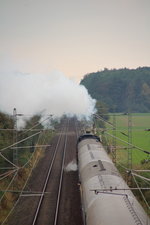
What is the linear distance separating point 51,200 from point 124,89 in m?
138

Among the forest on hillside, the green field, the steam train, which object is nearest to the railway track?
the steam train

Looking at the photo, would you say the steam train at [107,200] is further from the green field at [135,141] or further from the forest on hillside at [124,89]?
the forest on hillside at [124,89]

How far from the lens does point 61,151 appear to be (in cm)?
4516

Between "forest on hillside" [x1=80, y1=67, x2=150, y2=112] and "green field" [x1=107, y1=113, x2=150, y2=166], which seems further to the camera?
"forest on hillside" [x1=80, y1=67, x2=150, y2=112]

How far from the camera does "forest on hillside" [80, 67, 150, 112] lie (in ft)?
472

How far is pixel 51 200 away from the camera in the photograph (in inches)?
916

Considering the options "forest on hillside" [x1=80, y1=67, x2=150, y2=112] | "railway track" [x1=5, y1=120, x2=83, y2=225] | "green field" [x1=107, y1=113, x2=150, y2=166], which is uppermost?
"forest on hillside" [x1=80, y1=67, x2=150, y2=112]

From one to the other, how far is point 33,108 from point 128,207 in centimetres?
3172

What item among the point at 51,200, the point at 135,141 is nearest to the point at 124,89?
the point at 135,141

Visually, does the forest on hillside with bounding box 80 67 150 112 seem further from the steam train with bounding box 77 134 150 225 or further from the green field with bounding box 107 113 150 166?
the steam train with bounding box 77 134 150 225

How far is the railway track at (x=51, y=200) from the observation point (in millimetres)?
19391

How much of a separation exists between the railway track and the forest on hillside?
352 ft

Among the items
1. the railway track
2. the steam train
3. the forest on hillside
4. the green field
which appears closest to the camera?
the steam train

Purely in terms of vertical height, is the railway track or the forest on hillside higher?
the forest on hillside
